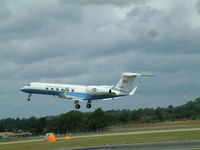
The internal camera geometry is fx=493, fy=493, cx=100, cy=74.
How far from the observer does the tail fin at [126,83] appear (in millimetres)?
80812

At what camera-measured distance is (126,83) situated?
8119 centimetres

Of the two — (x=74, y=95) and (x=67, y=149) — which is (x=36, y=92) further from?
(x=67, y=149)

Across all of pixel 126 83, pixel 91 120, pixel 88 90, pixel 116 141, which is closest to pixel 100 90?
pixel 88 90

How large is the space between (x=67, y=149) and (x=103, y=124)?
7718cm

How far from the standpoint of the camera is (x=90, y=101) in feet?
270

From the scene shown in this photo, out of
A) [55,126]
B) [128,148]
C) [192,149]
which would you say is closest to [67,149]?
[128,148]

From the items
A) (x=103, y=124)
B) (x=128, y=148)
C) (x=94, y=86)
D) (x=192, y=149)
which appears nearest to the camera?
(x=192, y=149)

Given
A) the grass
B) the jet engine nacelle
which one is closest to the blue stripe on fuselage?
the jet engine nacelle

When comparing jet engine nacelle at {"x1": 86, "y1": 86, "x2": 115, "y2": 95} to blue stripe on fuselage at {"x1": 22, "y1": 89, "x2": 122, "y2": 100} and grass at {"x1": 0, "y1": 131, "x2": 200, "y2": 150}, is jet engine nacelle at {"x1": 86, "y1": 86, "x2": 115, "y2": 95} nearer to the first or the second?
blue stripe on fuselage at {"x1": 22, "y1": 89, "x2": 122, "y2": 100}

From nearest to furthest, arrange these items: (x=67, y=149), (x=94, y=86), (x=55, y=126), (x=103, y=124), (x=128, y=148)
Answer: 1. (x=128, y=148)
2. (x=67, y=149)
3. (x=94, y=86)
4. (x=103, y=124)
5. (x=55, y=126)

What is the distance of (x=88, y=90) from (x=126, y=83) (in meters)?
6.38

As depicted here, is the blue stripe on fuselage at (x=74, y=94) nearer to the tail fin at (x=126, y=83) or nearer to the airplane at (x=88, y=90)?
the airplane at (x=88, y=90)

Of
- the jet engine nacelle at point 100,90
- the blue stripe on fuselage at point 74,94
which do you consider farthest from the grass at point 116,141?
the jet engine nacelle at point 100,90

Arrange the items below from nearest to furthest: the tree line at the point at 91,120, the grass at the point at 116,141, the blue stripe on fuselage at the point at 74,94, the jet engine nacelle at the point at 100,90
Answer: the grass at the point at 116,141 < the jet engine nacelle at the point at 100,90 < the blue stripe on fuselage at the point at 74,94 < the tree line at the point at 91,120
